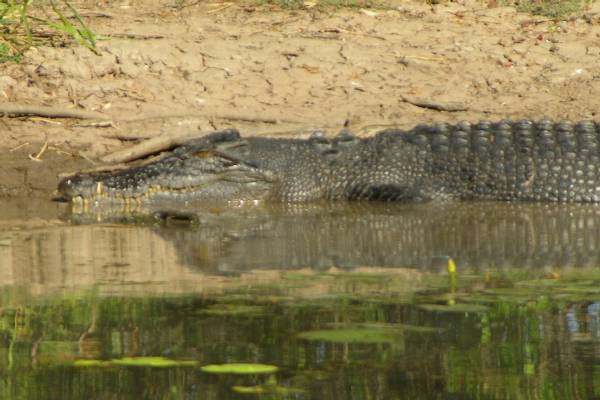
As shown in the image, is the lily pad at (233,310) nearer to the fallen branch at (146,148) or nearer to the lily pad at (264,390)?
the lily pad at (264,390)

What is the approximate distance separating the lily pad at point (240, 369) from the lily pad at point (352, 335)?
37cm

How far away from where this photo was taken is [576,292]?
4.41m

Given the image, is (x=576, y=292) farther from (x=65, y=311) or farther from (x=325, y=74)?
(x=325, y=74)

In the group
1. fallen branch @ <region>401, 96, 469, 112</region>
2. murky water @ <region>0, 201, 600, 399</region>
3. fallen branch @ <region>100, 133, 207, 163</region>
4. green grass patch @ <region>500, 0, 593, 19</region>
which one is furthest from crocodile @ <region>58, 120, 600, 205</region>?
green grass patch @ <region>500, 0, 593, 19</region>

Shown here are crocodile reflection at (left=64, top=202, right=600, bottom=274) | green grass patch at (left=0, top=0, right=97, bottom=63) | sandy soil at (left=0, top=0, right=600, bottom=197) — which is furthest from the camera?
green grass patch at (left=0, top=0, right=97, bottom=63)

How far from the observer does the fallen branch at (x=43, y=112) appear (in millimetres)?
9570

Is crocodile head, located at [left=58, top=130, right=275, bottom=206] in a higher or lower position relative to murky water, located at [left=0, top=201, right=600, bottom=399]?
higher

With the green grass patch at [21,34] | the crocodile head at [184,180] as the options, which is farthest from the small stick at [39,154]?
the green grass patch at [21,34]

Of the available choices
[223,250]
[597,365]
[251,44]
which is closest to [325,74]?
[251,44]

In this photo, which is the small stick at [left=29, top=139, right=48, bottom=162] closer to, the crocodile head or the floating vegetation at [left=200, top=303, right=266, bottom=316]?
the crocodile head

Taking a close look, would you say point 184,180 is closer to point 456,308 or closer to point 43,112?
point 43,112

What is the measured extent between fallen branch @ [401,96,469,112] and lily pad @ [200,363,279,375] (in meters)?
7.02

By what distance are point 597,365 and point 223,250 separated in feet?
9.34

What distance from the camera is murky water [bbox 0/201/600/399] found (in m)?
3.16
